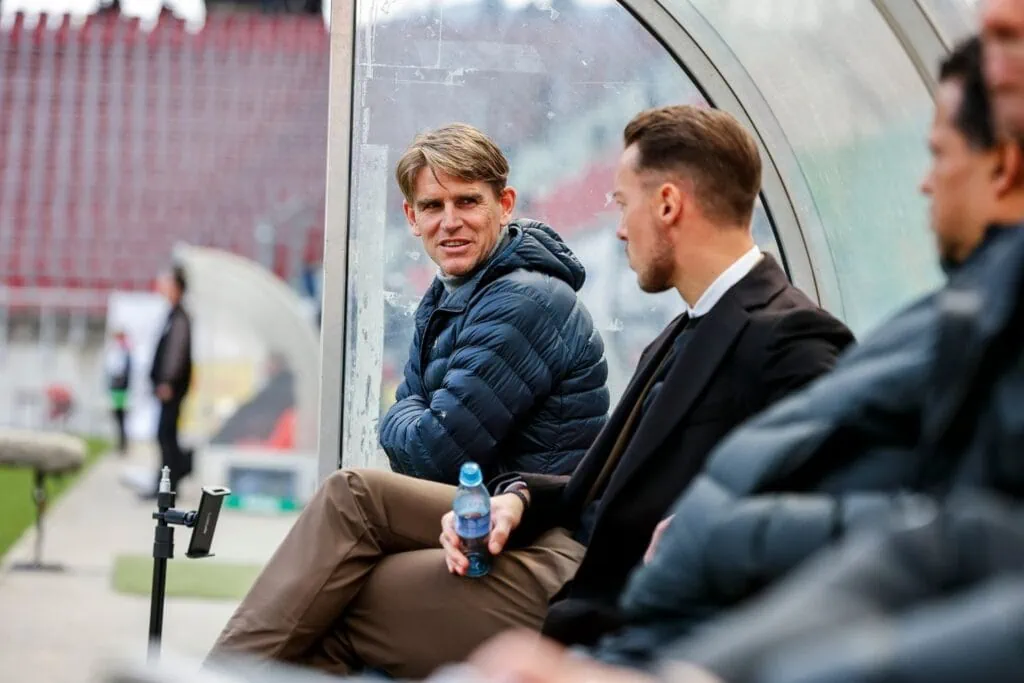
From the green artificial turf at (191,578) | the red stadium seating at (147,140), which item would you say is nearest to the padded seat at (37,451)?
the green artificial turf at (191,578)

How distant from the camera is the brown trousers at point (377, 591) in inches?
132

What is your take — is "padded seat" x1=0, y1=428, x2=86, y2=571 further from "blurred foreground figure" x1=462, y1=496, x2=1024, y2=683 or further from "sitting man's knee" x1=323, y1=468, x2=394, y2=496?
"blurred foreground figure" x1=462, y1=496, x2=1024, y2=683

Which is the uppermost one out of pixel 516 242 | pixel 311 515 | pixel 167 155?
pixel 167 155

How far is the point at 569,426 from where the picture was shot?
4113 mm

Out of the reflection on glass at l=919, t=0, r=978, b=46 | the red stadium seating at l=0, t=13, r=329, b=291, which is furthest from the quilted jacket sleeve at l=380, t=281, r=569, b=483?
the red stadium seating at l=0, t=13, r=329, b=291

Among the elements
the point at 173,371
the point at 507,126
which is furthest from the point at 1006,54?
the point at 173,371

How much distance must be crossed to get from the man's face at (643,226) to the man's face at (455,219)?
1123 mm

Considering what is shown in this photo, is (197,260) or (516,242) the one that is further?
(197,260)

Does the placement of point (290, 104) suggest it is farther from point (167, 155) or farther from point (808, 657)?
point (808, 657)

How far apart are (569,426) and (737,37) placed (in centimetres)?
161

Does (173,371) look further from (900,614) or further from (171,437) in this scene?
(900,614)

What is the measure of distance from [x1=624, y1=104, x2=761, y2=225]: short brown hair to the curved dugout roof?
133 cm

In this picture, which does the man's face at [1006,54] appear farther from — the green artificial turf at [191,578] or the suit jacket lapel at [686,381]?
the green artificial turf at [191,578]

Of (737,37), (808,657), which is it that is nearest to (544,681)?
(808,657)
